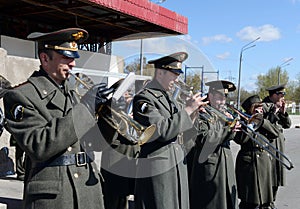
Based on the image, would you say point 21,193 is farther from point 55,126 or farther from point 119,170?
point 55,126

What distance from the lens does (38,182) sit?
2461mm

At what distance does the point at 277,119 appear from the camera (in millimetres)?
6109

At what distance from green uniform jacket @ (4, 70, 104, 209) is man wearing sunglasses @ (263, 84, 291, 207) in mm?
3770

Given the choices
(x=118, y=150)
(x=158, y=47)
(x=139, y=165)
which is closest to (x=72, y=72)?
(x=158, y=47)

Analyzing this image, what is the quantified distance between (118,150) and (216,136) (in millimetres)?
1030

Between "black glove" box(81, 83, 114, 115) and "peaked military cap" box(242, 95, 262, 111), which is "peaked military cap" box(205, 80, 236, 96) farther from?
"black glove" box(81, 83, 114, 115)

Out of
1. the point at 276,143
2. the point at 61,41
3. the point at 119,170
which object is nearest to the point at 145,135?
the point at 61,41

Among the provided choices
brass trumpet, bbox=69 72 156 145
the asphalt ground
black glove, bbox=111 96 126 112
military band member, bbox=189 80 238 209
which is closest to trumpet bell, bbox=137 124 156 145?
brass trumpet, bbox=69 72 156 145

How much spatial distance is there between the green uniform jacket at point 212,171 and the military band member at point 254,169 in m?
0.96

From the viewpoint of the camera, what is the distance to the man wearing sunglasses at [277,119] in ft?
19.5

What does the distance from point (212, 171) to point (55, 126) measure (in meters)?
2.45

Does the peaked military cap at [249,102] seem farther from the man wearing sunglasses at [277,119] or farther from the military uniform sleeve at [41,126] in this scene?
the military uniform sleeve at [41,126]

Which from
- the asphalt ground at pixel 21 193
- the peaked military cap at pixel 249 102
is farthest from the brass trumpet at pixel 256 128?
the asphalt ground at pixel 21 193

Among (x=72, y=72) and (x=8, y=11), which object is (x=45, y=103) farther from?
(x=8, y=11)
